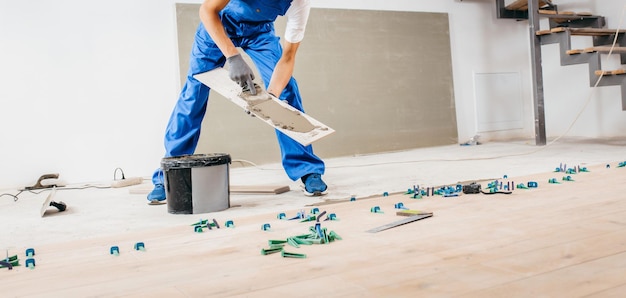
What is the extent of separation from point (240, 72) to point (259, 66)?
0.34 metres

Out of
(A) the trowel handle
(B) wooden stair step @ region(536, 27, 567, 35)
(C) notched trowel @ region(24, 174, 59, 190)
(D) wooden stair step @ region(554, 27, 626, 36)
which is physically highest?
(B) wooden stair step @ region(536, 27, 567, 35)

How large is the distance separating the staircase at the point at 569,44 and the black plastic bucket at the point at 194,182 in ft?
11.1

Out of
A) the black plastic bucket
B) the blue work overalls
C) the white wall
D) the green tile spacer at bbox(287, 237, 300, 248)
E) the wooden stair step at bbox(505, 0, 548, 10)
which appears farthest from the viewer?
the wooden stair step at bbox(505, 0, 548, 10)

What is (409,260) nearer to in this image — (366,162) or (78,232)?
(78,232)

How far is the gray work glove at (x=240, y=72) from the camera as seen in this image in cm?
229

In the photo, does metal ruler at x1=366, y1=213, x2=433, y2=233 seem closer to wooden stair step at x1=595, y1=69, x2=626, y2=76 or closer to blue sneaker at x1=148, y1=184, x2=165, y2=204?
blue sneaker at x1=148, y1=184, x2=165, y2=204

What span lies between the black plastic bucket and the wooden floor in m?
0.39

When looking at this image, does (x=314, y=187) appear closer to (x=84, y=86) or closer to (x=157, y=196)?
(x=157, y=196)

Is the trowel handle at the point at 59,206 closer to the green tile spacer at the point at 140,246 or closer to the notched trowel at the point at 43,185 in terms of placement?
the green tile spacer at the point at 140,246

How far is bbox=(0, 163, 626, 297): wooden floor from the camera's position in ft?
3.41

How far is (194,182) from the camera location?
2.13m

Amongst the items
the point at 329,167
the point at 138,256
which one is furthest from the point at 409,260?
the point at 329,167

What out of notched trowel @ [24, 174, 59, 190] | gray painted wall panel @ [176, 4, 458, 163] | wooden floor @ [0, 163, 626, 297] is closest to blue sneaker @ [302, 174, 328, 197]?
wooden floor @ [0, 163, 626, 297]

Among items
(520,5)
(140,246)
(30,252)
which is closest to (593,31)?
(520,5)
